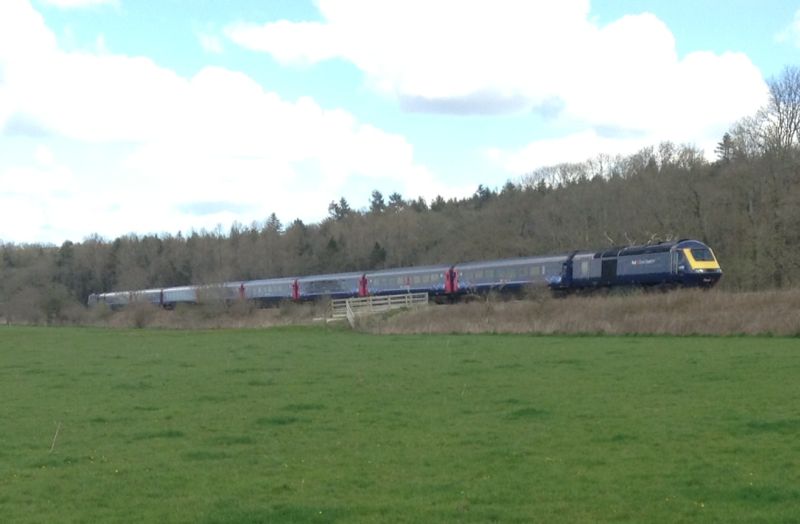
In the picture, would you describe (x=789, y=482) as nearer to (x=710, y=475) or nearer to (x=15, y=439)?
(x=710, y=475)

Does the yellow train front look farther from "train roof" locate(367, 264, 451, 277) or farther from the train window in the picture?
"train roof" locate(367, 264, 451, 277)

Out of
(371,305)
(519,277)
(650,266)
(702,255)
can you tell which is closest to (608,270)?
(650,266)

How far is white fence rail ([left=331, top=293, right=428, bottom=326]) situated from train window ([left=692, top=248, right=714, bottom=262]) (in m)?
15.7

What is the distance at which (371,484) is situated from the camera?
11633 millimetres

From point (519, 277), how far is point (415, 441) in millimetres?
42547

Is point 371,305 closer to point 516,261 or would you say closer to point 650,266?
point 516,261

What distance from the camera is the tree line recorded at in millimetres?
64625

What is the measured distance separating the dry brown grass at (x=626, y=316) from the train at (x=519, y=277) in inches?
155

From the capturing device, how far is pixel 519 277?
5647 cm

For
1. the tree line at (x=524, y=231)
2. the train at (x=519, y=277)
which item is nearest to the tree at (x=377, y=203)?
the tree line at (x=524, y=231)

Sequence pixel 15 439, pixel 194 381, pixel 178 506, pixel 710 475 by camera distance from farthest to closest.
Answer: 1. pixel 194 381
2. pixel 15 439
3. pixel 710 475
4. pixel 178 506

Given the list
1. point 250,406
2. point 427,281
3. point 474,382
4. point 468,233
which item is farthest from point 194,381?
point 468,233

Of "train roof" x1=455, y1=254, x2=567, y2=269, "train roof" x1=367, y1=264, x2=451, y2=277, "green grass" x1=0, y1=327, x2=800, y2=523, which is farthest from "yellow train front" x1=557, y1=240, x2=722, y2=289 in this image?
"green grass" x1=0, y1=327, x2=800, y2=523

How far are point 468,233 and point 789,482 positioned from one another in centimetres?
10040
